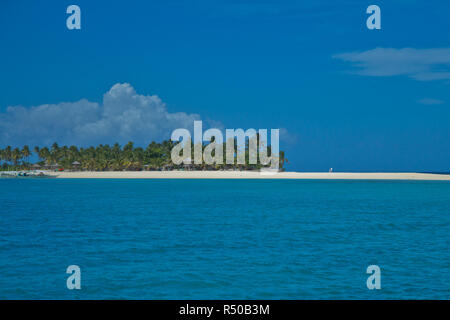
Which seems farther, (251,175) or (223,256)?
(251,175)

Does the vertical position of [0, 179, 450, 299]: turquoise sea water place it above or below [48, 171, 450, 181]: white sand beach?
above

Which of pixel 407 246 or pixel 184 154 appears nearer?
pixel 407 246

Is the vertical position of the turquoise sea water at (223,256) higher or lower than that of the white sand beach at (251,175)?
higher

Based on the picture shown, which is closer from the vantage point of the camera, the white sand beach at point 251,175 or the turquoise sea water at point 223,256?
the turquoise sea water at point 223,256

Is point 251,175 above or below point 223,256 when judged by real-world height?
below

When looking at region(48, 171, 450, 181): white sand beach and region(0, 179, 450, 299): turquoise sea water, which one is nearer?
region(0, 179, 450, 299): turquoise sea water
